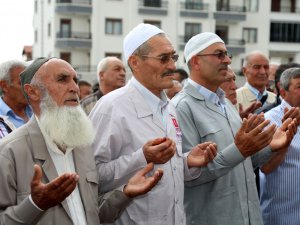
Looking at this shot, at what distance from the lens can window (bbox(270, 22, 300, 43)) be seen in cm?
4897

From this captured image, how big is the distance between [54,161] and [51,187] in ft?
1.64

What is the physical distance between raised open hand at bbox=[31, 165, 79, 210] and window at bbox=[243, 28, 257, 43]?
46.1 m

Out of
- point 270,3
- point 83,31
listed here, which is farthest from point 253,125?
point 270,3

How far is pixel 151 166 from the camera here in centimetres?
395

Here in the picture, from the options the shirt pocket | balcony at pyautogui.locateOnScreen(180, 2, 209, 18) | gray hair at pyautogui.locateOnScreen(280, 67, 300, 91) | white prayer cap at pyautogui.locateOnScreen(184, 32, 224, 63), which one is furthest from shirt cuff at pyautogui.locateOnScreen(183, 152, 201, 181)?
balcony at pyautogui.locateOnScreen(180, 2, 209, 18)

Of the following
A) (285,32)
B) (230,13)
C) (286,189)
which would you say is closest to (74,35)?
(230,13)

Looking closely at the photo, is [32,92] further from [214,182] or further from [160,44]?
[214,182]

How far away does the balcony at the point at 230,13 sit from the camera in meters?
46.8

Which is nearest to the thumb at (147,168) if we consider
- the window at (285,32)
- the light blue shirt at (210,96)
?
the light blue shirt at (210,96)

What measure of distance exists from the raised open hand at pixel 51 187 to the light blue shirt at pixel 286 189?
2.79 metres

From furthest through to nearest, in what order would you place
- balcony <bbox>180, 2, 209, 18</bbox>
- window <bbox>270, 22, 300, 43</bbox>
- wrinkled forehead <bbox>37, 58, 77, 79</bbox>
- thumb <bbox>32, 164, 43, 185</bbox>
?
window <bbox>270, 22, 300, 43</bbox>
balcony <bbox>180, 2, 209, 18</bbox>
wrinkled forehead <bbox>37, 58, 77, 79</bbox>
thumb <bbox>32, 164, 43, 185</bbox>

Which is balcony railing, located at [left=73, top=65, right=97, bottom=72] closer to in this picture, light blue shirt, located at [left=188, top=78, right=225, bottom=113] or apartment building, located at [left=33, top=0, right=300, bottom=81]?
apartment building, located at [left=33, top=0, right=300, bottom=81]

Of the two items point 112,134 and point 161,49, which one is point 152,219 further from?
point 161,49

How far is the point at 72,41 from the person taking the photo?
44.1 m
